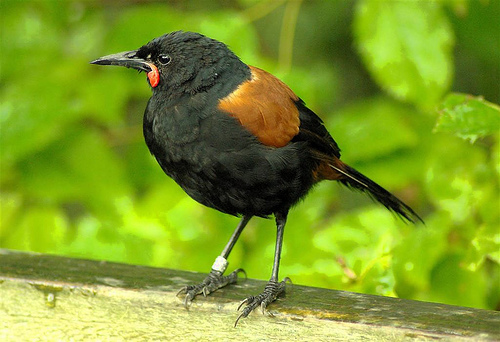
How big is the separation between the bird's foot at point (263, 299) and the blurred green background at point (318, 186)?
0.21m

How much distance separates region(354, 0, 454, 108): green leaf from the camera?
260cm

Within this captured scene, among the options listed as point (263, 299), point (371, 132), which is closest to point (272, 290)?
point (263, 299)

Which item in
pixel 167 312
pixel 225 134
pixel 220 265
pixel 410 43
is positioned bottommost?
pixel 167 312

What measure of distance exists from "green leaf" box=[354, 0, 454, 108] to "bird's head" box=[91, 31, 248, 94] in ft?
2.42

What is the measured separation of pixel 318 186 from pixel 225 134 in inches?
31.0

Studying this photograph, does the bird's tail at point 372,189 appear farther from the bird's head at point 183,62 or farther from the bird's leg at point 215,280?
the bird's head at point 183,62

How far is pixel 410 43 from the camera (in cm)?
260

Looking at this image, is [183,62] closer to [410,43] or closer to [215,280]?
[215,280]

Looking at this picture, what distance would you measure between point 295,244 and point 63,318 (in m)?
0.82

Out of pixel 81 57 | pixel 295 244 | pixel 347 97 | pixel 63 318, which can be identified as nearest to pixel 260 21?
pixel 347 97

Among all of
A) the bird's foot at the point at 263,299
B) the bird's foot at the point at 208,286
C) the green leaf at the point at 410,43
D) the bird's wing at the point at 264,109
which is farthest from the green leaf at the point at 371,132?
the bird's foot at the point at 263,299

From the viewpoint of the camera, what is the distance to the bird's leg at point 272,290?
1.73m

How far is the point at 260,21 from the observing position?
4.16m

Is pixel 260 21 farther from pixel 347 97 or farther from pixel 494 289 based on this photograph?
pixel 494 289
